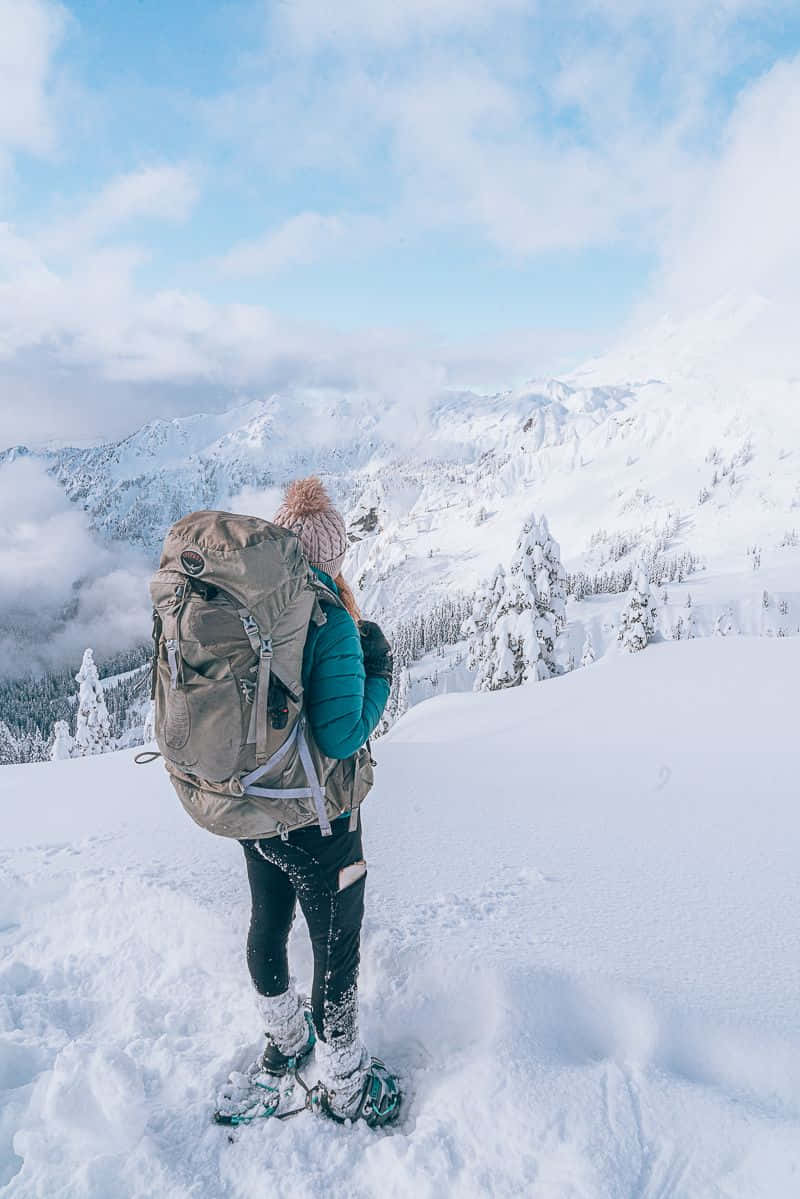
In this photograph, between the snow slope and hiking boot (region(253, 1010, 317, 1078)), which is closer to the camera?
the snow slope

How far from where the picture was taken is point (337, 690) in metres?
2.29

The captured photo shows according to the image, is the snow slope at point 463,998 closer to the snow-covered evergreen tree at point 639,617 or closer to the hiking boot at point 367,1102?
the hiking boot at point 367,1102

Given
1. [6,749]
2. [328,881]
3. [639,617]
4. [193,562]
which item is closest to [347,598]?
[193,562]

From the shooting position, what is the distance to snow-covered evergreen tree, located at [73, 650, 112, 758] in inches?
1448

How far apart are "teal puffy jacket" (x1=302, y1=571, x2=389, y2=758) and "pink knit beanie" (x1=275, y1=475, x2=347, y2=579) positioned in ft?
1.17

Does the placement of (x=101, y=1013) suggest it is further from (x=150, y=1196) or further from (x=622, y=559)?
(x=622, y=559)

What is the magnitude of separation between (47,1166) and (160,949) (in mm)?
1222

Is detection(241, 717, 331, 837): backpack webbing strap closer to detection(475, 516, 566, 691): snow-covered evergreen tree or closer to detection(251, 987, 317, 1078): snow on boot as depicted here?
detection(251, 987, 317, 1078): snow on boot

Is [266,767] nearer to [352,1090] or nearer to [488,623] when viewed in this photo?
[352,1090]

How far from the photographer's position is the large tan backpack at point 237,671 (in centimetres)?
210

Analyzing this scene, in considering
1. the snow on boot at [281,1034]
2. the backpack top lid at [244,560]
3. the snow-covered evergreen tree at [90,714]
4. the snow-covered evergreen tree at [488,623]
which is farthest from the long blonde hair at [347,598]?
the snow-covered evergreen tree at [90,714]

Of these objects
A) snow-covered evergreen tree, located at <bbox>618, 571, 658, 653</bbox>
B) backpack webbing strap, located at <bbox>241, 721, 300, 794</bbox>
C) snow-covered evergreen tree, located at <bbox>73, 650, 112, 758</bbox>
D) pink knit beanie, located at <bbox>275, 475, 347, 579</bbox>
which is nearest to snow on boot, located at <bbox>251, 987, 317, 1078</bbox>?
backpack webbing strap, located at <bbox>241, 721, 300, 794</bbox>

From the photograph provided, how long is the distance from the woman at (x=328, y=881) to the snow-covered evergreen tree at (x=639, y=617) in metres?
31.0

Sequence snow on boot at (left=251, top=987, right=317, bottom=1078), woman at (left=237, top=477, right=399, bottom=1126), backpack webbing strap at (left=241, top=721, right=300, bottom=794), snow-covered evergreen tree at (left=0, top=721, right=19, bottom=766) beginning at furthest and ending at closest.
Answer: snow-covered evergreen tree at (left=0, top=721, right=19, bottom=766), snow on boot at (left=251, top=987, right=317, bottom=1078), woman at (left=237, top=477, right=399, bottom=1126), backpack webbing strap at (left=241, top=721, right=300, bottom=794)
